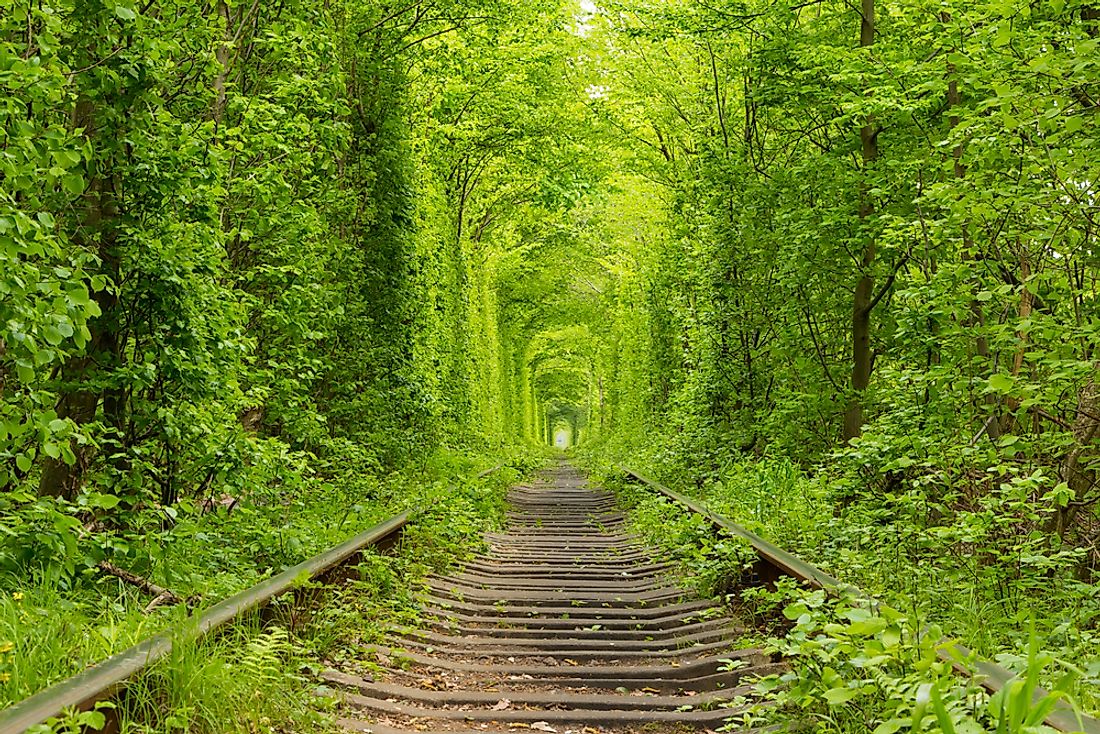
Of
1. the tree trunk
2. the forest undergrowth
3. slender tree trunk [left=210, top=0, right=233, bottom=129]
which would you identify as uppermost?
slender tree trunk [left=210, top=0, right=233, bottom=129]

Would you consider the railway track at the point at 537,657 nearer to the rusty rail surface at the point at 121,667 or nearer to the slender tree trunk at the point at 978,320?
the rusty rail surface at the point at 121,667

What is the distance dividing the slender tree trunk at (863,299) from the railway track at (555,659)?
330 cm

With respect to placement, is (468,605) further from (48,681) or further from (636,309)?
(636,309)

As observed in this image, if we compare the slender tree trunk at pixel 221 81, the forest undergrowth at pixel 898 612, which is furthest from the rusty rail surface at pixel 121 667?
the slender tree trunk at pixel 221 81

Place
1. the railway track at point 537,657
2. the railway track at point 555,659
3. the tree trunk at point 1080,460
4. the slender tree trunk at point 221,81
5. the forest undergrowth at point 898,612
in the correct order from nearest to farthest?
1. the forest undergrowth at point 898,612
2. the railway track at point 537,657
3. the railway track at point 555,659
4. the tree trunk at point 1080,460
5. the slender tree trunk at point 221,81

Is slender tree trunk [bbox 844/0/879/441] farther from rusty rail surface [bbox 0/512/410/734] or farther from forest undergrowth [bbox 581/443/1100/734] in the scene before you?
rusty rail surface [bbox 0/512/410/734]

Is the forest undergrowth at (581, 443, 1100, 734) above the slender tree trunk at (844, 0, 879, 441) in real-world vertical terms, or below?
below

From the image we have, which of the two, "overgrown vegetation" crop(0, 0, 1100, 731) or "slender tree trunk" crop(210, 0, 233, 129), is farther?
"slender tree trunk" crop(210, 0, 233, 129)

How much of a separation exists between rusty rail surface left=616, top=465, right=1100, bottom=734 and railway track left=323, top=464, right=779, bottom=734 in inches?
21.6

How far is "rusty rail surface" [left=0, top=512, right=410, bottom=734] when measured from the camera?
2.66 meters

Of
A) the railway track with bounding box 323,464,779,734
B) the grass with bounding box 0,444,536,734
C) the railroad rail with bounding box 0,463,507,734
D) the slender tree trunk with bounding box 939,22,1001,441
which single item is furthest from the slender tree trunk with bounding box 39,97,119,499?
the slender tree trunk with bounding box 939,22,1001,441

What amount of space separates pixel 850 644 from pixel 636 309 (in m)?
26.3

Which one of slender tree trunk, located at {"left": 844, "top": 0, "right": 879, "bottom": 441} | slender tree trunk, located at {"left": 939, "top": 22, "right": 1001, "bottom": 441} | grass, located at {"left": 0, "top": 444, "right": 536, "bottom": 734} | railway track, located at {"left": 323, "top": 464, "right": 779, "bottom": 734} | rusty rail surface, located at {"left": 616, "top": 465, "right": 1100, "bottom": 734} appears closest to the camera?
rusty rail surface, located at {"left": 616, "top": 465, "right": 1100, "bottom": 734}

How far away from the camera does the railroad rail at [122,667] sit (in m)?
2.67
